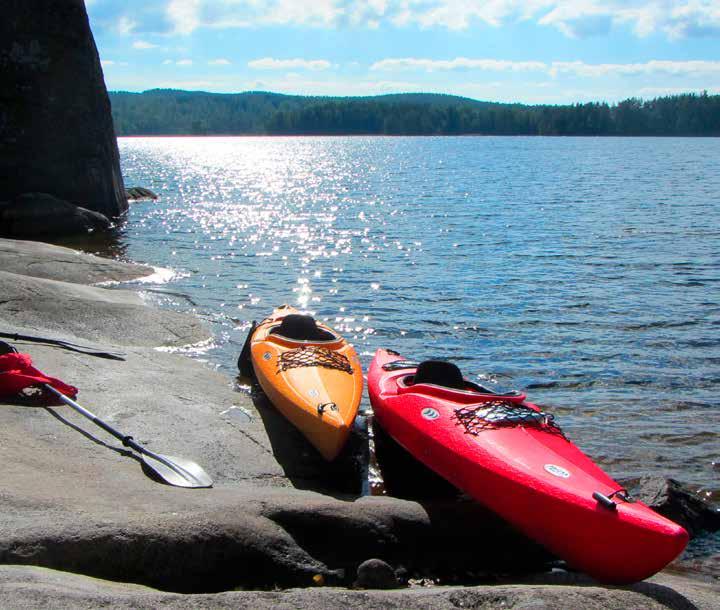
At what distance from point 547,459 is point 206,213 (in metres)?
23.1

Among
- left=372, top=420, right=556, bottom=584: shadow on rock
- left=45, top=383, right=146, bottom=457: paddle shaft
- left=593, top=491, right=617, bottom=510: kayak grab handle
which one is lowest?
left=372, top=420, right=556, bottom=584: shadow on rock

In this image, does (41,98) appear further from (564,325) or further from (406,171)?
(406,171)

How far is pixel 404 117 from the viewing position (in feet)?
474

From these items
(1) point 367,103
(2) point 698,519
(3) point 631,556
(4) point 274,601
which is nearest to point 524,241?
(2) point 698,519

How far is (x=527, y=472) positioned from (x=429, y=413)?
1169mm

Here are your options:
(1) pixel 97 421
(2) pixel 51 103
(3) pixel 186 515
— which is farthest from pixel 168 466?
(2) pixel 51 103

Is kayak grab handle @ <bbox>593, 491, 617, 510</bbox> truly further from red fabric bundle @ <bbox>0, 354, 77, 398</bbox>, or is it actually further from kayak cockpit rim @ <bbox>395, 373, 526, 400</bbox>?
red fabric bundle @ <bbox>0, 354, 77, 398</bbox>

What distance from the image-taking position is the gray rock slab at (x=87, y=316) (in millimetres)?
8570

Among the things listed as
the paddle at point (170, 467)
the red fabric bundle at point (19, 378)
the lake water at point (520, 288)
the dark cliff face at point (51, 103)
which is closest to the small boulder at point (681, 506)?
the lake water at point (520, 288)

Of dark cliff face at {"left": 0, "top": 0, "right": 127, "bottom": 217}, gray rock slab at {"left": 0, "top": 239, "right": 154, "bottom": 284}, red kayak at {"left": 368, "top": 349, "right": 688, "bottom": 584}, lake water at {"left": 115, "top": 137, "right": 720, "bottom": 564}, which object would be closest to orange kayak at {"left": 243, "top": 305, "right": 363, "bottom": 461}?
red kayak at {"left": 368, "top": 349, "right": 688, "bottom": 584}

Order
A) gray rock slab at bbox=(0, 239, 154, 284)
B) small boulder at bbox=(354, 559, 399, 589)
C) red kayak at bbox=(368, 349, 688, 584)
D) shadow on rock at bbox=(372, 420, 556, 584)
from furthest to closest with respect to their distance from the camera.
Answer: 1. gray rock slab at bbox=(0, 239, 154, 284)
2. shadow on rock at bbox=(372, 420, 556, 584)
3. red kayak at bbox=(368, 349, 688, 584)
4. small boulder at bbox=(354, 559, 399, 589)

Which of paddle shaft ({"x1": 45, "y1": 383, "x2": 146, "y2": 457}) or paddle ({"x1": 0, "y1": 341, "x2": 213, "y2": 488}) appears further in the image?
paddle shaft ({"x1": 45, "y1": 383, "x2": 146, "y2": 457})

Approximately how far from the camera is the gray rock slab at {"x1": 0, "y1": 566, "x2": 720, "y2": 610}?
109 inches

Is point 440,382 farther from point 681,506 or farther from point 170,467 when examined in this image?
point 170,467
